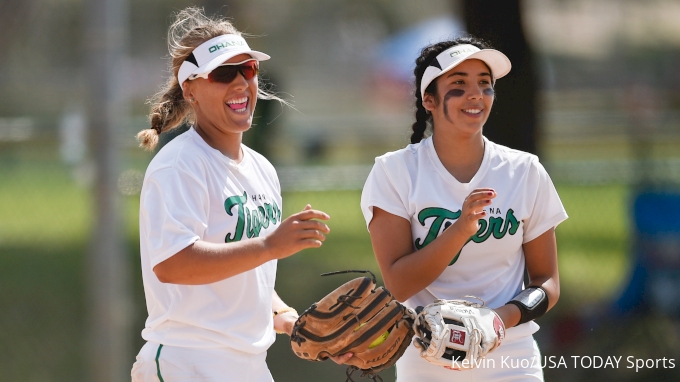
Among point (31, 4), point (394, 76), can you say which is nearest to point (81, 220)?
point (31, 4)

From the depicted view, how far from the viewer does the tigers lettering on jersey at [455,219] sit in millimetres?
3062

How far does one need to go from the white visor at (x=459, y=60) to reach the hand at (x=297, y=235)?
865 mm

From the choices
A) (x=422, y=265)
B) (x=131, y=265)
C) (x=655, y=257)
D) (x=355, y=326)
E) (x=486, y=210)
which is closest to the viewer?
(x=355, y=326)

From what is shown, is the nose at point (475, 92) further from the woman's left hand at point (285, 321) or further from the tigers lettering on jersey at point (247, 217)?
the woman's left hand at point (285, 321)

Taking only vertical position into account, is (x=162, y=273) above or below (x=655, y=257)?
Answer: above

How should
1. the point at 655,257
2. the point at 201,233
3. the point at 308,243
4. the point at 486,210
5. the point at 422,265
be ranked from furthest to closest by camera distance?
1. the point at 655,257
2. the point at 486,210
3. the point at 422,265
4. the point at 201,233
5. the point at 308,243

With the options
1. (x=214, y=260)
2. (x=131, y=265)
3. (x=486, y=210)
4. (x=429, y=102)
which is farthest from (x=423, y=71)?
(x=131, y=265)

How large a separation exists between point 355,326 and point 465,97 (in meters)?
0.93

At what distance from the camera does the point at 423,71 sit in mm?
3293

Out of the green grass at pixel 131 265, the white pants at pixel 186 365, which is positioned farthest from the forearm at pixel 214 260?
the green grass at pixel 131 265

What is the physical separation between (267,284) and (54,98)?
17.9 metres

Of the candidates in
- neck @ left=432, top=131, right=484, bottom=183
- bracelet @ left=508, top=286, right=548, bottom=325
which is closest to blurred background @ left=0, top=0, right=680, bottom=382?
neck @ left=432, top=131, right=484, bottom=183

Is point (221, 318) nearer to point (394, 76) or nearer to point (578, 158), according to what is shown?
point (578, 158)

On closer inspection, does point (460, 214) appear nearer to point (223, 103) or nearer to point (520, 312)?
point (520, 312)
